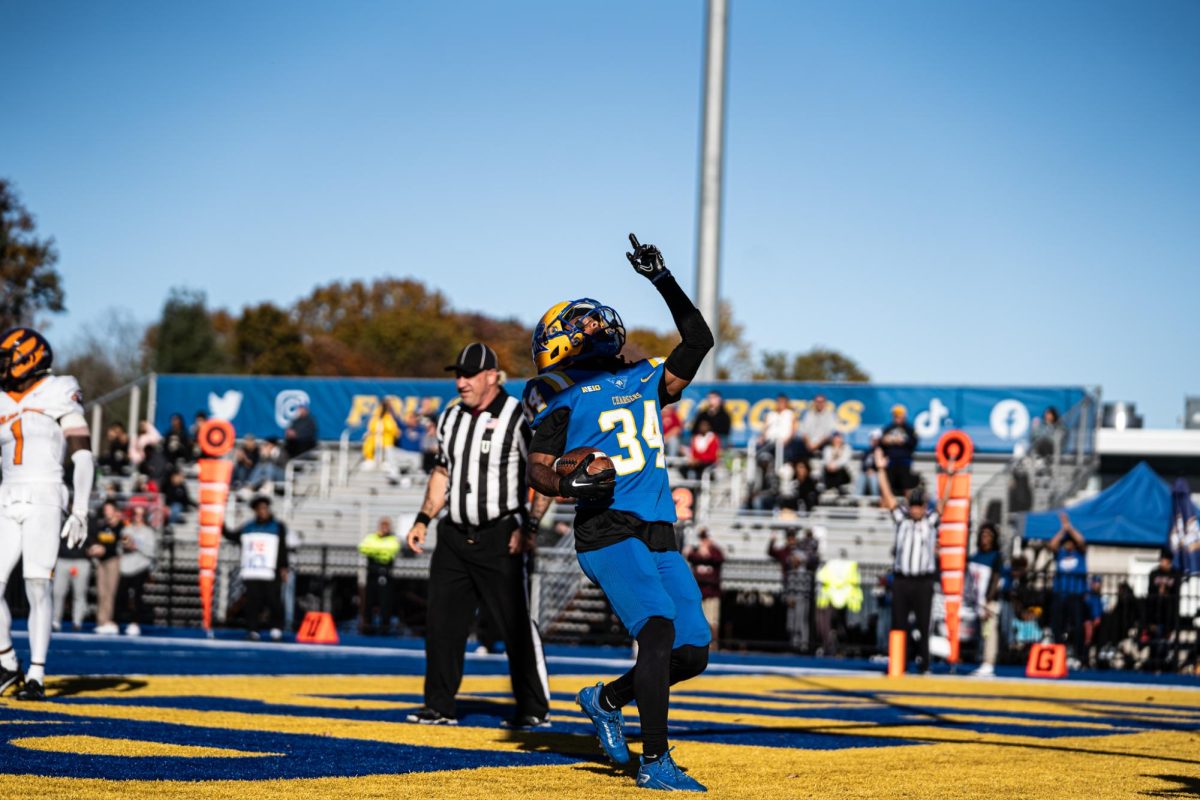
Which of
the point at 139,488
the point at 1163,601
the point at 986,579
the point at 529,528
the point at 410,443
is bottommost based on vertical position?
the point at 1163,601

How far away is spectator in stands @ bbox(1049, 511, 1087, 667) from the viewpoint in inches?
829

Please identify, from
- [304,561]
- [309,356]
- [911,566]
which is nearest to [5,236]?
[309,356]

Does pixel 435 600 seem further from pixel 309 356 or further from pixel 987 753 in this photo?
pixel 309 356

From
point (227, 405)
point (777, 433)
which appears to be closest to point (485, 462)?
point (777, 433)

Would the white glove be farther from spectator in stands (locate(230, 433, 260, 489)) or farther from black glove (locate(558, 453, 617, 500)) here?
spectator in stands (locate(230, 433, 260, 489))

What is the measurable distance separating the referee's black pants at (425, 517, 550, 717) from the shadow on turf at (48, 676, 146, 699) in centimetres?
230

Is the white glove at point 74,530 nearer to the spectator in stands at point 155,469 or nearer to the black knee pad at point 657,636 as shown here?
the black knee pad at point 657,636

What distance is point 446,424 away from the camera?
30.6 feet

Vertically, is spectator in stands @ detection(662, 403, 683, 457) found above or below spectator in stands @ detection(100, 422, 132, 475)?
above

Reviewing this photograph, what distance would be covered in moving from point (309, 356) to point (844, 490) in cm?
4101

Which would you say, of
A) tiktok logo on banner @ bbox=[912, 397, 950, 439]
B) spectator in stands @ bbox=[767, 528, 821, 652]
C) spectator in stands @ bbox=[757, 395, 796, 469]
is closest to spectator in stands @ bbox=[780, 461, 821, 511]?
spectator in stands @ bbox=[757, 395, 796, 469]

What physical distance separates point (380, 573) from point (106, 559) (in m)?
4.18

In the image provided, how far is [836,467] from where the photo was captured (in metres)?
26.6

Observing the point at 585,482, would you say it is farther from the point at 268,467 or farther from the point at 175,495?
the point at 268,467
